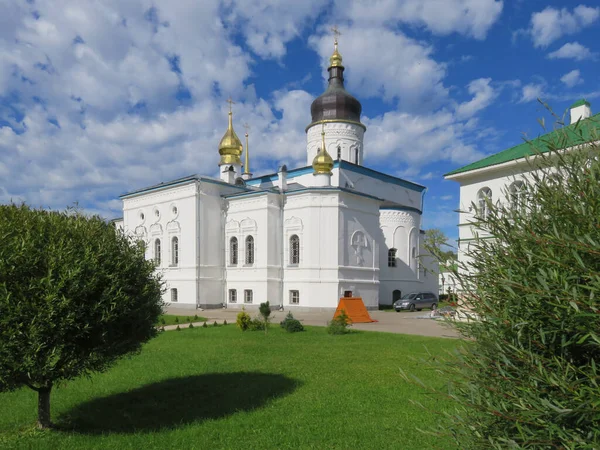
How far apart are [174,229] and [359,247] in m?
11.9

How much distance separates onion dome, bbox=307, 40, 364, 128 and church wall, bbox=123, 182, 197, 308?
11867mm

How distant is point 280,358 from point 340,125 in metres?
25.3

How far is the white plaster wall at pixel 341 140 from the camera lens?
109 feet

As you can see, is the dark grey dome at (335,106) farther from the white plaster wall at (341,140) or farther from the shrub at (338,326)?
the shrub at (338,326)

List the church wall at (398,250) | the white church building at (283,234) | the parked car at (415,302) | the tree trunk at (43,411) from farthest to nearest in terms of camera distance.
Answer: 1. the church wall at (398,250)
2. the parked car at (415,302)
3. the white church building at (283,234)
4. the tree trunk at (43,411)

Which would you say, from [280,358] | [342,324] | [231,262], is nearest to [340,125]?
[231,262]

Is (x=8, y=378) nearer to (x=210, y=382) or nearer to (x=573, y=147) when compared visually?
(x=210, y=382)

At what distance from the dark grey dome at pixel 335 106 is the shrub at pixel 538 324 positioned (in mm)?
32011

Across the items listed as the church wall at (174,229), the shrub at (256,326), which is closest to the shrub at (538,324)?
the shrub at (256,326)

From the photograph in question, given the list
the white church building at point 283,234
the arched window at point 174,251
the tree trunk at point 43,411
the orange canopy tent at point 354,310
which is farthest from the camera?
the arched window at point 174,251

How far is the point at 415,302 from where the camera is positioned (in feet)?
86.8

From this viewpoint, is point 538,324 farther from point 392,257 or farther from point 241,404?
point 392,257

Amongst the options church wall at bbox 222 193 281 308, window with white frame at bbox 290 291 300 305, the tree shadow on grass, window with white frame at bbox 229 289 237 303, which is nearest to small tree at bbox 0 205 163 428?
the tree shadow on grass

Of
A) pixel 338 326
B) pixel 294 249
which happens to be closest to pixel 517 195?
pixel 338 326
